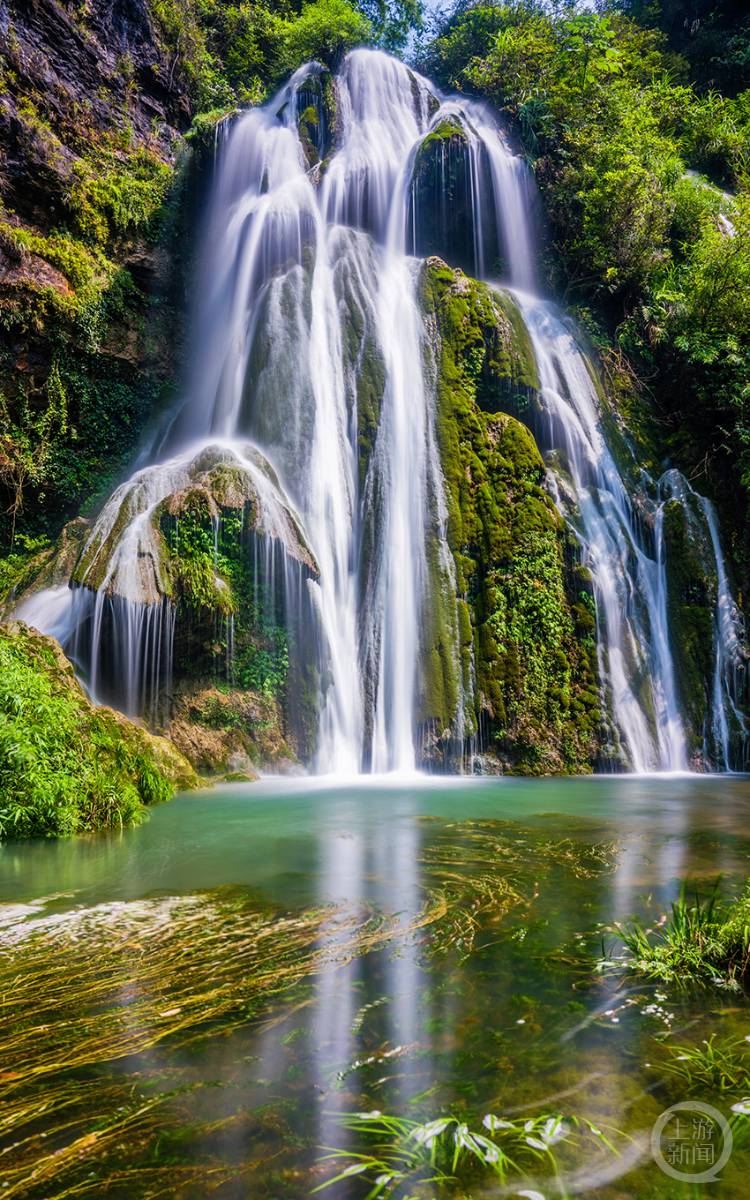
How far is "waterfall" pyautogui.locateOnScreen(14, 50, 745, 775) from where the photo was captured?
34.5 ft

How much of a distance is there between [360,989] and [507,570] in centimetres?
982

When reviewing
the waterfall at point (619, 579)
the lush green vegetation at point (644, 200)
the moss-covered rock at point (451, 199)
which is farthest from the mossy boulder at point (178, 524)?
the moss-covered rock at point (451, 199)

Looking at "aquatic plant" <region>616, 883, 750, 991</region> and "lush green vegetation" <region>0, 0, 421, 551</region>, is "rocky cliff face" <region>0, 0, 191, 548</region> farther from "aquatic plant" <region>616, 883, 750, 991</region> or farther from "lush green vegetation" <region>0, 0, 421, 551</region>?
"aquatic plant" <region>616, 883, 750, 991</region>

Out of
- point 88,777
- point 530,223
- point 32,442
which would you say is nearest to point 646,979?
point 88,777

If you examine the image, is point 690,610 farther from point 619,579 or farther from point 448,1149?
point 448,1149

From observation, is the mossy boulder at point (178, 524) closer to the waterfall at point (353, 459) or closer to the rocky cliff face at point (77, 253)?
the waterfall at point (353, 459)

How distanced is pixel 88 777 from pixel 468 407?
9650 millimetres

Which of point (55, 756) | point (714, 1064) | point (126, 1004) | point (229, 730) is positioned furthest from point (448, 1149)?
point (229, 730)

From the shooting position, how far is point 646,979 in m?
2.32

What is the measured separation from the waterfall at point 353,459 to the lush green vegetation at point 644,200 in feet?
4.55

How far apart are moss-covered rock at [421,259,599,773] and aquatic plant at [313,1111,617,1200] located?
927 cm

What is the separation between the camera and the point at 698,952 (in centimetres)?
237

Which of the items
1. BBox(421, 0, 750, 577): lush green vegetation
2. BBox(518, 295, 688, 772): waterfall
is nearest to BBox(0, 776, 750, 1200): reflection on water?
BBox(518, 295, 688, 772): waterfall

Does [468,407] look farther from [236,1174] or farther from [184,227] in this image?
[236,1174]
